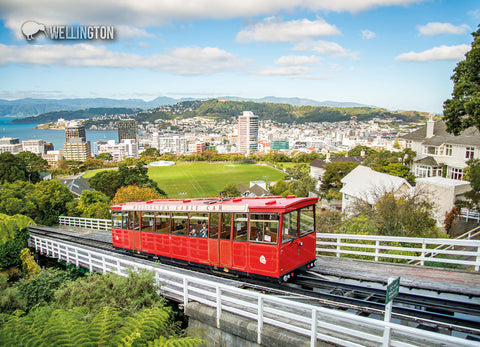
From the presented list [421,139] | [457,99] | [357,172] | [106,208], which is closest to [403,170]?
[421,139]

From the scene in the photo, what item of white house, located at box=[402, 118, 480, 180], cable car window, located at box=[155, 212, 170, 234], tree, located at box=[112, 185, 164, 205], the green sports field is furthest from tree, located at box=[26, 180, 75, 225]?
the green sports field

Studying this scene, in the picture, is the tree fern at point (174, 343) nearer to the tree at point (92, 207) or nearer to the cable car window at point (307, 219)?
the cable car window at point (307, 219)

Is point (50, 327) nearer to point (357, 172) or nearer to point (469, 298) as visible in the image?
point (469, 298)

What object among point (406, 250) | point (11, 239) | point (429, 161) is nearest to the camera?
point (406, 250)

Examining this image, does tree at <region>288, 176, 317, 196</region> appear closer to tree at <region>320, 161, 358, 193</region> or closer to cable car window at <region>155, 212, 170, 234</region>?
tree at <region>320, 161, 358, 193</region>

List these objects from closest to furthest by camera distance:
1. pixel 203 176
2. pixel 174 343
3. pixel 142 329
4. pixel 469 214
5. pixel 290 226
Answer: pixel 174 343 < pixel 142 329 < pixel 290 226 < pixel 469 214 < pixel 203 176

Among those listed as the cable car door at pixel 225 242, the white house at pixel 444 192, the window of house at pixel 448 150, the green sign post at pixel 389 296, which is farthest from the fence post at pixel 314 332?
the window of house at pixel 448 150

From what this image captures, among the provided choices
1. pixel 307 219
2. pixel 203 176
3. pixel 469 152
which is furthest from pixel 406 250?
pixel 203 176

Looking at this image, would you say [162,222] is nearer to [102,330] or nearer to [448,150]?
[102,330]
